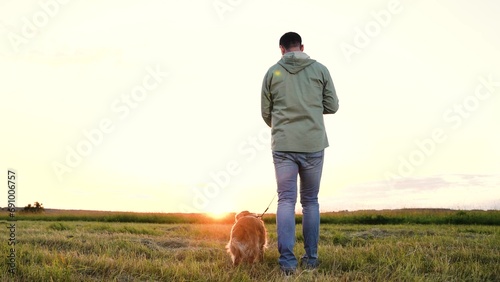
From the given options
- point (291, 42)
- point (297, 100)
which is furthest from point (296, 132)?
point (291, 42)

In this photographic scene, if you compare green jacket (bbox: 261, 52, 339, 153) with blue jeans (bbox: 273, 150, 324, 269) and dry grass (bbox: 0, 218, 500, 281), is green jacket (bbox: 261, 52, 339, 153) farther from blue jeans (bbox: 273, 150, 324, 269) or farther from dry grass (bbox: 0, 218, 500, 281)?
dry grass (bbox: 0, 218, 500, 281)

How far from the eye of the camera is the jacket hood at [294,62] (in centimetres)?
454

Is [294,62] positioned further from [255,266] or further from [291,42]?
[255,266]

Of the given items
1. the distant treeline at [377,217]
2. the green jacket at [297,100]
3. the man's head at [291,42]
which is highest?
the man's head at [291,42]

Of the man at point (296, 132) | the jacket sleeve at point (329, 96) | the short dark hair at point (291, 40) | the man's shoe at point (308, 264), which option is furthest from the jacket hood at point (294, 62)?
the man's shoe at point (308, 264)

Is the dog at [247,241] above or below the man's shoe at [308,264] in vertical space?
above

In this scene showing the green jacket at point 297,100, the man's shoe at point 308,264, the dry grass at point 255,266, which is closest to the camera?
the dry grass at point 255,266

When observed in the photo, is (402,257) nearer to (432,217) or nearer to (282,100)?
(282,100)

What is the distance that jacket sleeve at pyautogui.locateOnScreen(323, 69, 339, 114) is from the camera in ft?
15.3

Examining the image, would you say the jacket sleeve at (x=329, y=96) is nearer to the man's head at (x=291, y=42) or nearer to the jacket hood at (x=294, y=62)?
the jacket hood at (x=294, y=62)

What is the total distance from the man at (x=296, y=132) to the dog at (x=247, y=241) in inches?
12.2

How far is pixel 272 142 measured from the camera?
460cm

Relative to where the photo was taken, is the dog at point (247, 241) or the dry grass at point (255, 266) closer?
the dry grass at point (255, 266)

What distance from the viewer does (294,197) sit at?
4.58 m
